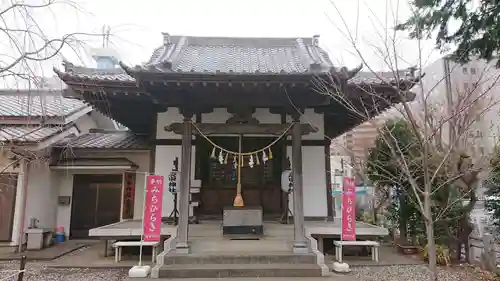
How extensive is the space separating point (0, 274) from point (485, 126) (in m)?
9.03

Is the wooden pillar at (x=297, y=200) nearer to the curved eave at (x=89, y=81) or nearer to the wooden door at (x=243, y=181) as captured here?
the wooden door at (x=243, y=181)

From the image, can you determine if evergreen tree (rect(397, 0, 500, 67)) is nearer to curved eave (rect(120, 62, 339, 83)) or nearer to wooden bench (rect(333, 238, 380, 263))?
curved eave (rect(120, 62, 339, 83))

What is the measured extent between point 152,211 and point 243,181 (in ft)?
9.43

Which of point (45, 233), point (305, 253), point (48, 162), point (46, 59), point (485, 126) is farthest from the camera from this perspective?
point (48, 162)

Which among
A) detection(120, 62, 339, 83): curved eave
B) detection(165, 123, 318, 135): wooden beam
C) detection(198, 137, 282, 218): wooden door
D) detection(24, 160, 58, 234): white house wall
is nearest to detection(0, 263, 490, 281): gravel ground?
detection(24, 160, 58, 234): white house wall

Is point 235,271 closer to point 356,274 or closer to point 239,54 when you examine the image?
point 356,274

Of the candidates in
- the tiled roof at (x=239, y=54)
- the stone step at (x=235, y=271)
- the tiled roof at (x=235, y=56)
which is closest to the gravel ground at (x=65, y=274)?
the stone step at (x=235, y=271)

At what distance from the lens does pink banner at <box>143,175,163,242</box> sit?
260 inches

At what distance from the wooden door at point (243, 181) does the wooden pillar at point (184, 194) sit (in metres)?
2.06

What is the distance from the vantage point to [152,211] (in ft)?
21.7

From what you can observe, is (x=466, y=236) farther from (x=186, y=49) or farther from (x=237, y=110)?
(x=186, y=49)

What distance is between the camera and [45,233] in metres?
9.02

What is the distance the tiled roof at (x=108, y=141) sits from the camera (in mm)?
10086

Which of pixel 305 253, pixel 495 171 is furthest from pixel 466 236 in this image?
pixel 305 253
